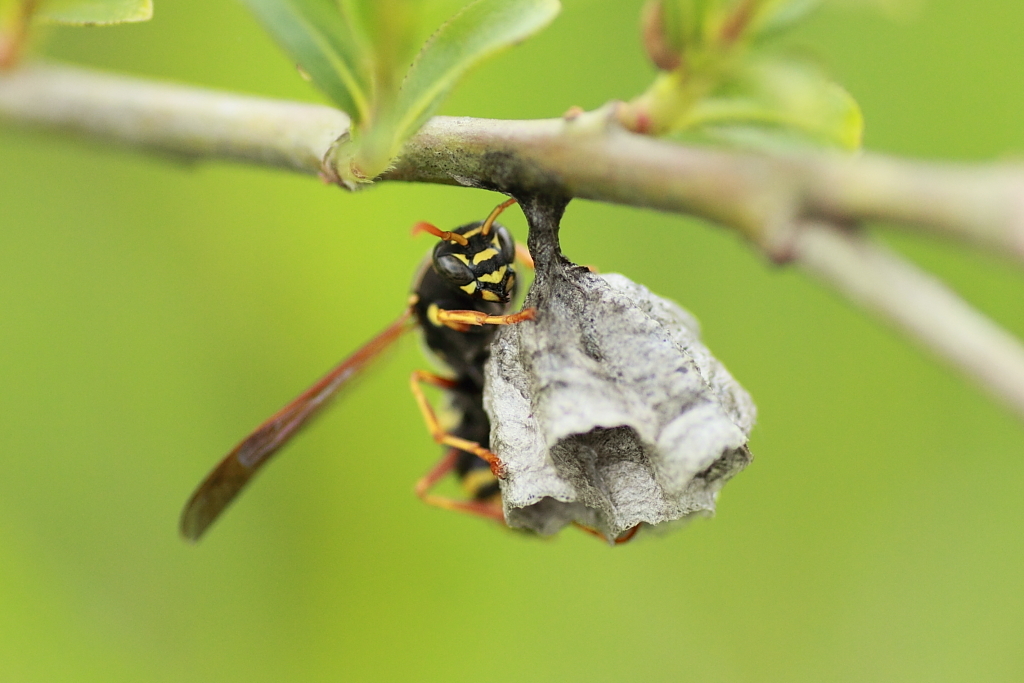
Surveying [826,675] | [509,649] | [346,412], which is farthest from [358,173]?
[826,675]

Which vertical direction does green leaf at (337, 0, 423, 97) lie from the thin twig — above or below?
above

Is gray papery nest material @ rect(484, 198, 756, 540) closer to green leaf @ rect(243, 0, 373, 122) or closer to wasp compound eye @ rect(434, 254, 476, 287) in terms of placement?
wasp compound eye @ rect(434, 254, 476, 287)

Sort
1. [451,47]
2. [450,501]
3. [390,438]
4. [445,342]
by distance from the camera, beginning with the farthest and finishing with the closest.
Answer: [390,438], [450,501], [445,342], [451,47]

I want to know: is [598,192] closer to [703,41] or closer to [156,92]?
[703,41]

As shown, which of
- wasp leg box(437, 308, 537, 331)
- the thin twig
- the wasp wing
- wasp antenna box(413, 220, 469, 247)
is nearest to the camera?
the thin twig

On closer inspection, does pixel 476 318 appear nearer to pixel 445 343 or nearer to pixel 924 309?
pixel 445 343

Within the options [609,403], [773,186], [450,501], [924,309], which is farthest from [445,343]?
[924,309]

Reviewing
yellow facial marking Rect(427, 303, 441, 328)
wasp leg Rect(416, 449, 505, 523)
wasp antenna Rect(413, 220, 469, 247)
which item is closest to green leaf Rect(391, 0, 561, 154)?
wasp antenna Rect(413, 220, 469, 247)
